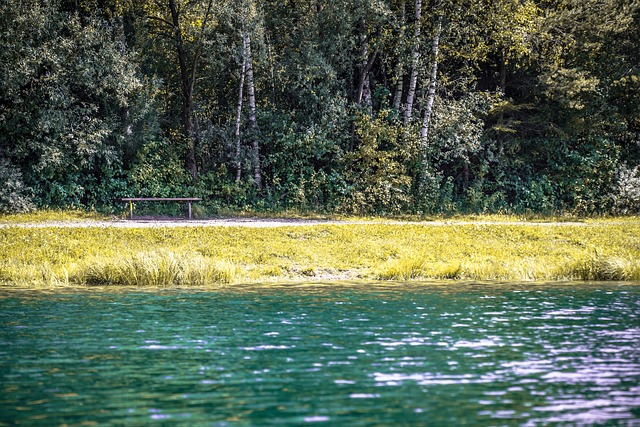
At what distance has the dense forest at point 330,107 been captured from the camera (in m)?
29.6

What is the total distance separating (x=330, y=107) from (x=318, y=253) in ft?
38.4

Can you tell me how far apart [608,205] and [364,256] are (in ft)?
46.0

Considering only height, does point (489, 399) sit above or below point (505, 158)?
below

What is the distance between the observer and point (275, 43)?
109 ft

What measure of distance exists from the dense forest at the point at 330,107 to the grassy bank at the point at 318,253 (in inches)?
268

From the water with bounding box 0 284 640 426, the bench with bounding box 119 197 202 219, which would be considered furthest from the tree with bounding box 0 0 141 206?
the water with bounding box 0 284 640 426

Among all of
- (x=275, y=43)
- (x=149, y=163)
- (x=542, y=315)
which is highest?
(x=275, y=43)

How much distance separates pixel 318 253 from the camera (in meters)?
21.2

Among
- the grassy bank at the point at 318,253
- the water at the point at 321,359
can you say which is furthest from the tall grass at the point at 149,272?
the water at the point at 321,359

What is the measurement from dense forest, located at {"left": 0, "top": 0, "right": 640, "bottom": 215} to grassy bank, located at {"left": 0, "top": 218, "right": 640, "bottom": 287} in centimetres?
681

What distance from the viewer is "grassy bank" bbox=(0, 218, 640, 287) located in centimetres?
1838

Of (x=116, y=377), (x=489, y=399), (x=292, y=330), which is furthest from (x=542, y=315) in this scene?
(x=116, y=377)

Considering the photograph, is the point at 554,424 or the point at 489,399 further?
the point at 489,399

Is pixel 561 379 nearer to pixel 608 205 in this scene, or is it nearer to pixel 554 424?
pixel 554 424
